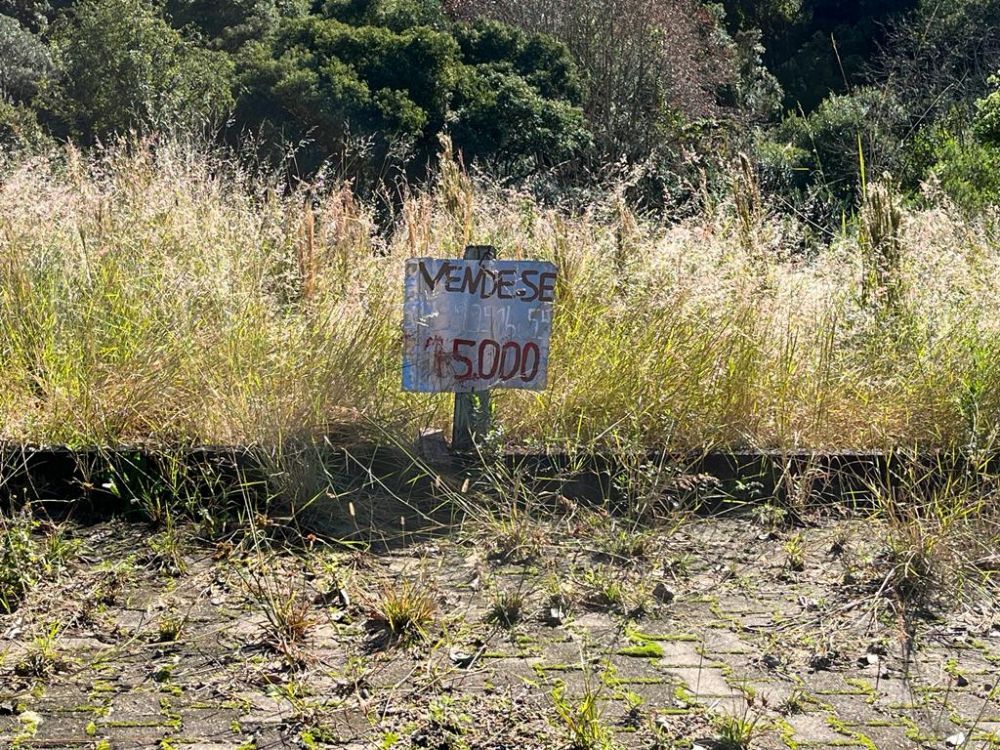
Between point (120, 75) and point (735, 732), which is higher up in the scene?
point (120, 75)

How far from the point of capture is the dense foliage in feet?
51.0

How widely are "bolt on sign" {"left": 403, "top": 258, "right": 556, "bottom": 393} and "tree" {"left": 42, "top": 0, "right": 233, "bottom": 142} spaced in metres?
13.5

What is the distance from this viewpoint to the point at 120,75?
60.1 ft

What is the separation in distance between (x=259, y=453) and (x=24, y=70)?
18.5 meters

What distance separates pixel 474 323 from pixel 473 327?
0.02 metres

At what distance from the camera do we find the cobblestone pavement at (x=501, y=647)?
3.00 meters

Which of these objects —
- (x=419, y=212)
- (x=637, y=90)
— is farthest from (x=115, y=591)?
(x=637, y=90)

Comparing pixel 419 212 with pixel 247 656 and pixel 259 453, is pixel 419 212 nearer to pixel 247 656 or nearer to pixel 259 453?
pixel 259 453

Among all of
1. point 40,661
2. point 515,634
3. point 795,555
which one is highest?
point 795,555

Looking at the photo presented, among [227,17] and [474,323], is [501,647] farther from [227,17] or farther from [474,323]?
[227,17]

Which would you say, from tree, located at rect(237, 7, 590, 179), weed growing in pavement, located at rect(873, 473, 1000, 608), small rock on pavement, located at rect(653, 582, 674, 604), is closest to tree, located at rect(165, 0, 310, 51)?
tree, located at rect(237, 7, 590, 179)

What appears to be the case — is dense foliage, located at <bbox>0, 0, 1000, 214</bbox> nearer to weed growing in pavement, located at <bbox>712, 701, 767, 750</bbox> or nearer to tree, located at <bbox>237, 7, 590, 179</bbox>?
tree, located at <bbox>237, 7, 590, 179</bbox>

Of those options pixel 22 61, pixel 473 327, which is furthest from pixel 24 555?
pixel 22 61

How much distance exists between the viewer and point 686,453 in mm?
4758
